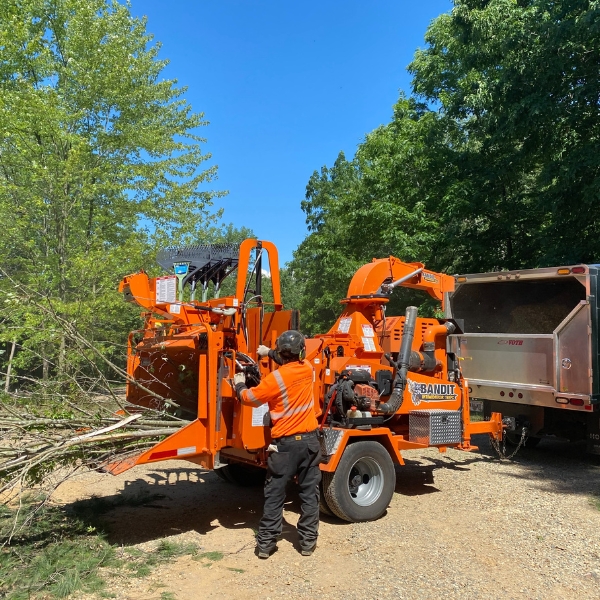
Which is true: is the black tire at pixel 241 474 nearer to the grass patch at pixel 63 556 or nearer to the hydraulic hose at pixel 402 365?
the grass patch at pixel 63 556

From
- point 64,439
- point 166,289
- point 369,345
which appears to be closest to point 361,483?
point 369,345

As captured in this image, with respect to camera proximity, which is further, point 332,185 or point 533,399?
point 332,185

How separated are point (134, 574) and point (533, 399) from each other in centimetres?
594

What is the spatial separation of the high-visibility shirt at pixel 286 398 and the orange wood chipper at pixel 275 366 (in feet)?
1.15

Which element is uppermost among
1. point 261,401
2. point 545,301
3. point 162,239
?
point 162,239

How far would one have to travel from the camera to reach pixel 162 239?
15.2 meters

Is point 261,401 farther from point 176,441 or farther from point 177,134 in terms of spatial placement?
point 177,134

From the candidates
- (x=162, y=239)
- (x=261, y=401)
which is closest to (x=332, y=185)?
(x=162, y=239)

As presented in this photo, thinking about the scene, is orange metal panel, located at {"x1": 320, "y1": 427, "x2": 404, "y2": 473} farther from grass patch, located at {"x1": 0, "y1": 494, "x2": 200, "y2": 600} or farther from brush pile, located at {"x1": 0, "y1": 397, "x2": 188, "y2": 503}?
brush pile, located at {"x1": 0, "y1": 397, "x2": 188, "y2": 503}

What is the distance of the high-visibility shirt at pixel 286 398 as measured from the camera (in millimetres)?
4676

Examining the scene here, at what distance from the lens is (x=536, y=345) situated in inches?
320

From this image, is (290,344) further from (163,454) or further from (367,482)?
(367,482)

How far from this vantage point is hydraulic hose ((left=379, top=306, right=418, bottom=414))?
6023mm

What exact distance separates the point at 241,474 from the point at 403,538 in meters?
2.47
